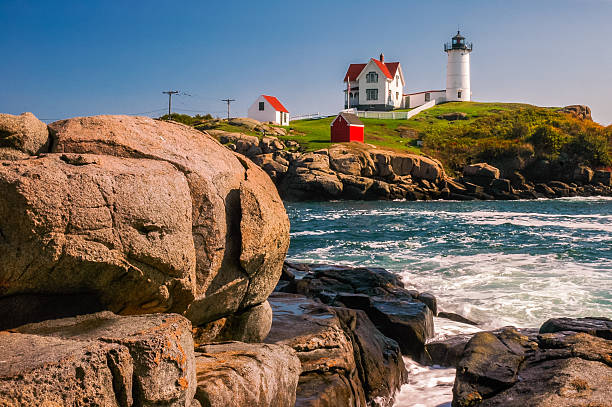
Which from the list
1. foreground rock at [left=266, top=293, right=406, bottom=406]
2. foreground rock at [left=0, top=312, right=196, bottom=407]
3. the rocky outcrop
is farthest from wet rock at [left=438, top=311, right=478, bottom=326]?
foreground rock at [left=0, top=312, right=196, bottom=407]

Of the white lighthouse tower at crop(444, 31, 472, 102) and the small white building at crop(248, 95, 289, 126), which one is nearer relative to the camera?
the small white building at crop(248, 95, 289, 126)

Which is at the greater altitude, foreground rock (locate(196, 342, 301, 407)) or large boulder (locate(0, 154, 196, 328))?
large boulder (locate(0, 154, 196, 328))

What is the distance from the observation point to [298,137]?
68.2m

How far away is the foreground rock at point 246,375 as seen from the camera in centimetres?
453

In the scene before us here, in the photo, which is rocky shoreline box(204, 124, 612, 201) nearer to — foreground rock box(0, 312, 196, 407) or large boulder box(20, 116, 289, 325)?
large boulder box(20, 116, 289, 325)

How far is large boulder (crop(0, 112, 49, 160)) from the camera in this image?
484cm

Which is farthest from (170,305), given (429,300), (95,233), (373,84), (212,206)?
(373,84)

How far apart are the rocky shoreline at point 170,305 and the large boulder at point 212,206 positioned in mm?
19

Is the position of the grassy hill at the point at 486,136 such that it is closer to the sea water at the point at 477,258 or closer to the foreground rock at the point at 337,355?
the sea water at the point at 477,258

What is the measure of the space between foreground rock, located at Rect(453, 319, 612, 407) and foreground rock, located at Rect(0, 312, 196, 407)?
3.65 m

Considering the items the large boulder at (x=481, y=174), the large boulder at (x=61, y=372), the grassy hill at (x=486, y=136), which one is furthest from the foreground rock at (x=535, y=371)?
the grassy hill at (x=486, y=136)

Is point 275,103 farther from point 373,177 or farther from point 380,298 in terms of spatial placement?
point 380,298

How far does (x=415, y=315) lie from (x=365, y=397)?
3.09 meters

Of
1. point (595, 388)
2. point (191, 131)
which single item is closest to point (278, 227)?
point (191, 131)
